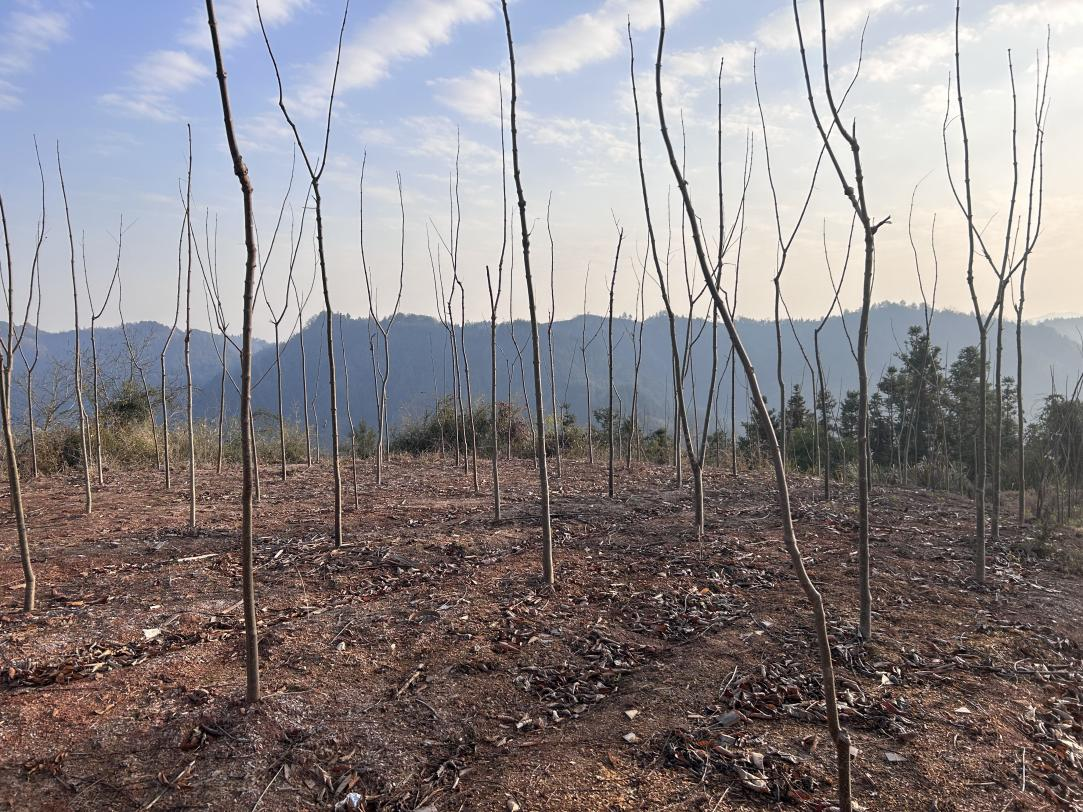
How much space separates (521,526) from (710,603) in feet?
8.05

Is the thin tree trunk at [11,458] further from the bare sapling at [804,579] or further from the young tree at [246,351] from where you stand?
the bare sapling at [804,579]

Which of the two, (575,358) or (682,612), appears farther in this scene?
(575,358)

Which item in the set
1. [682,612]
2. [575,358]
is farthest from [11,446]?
[575,358]

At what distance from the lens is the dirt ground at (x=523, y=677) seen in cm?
219

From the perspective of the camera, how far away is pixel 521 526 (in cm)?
617

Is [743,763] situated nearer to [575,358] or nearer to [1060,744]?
[1060,744]

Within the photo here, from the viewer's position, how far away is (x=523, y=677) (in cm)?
300

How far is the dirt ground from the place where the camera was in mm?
2189

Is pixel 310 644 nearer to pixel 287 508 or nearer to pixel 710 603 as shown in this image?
pixel 710 603

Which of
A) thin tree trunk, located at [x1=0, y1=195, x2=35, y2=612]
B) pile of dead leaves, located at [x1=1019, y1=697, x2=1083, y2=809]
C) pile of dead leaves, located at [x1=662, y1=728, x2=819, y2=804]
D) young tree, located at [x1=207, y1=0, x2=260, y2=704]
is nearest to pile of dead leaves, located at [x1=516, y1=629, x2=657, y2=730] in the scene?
pile of dead leaves, located at [x1=662, y1=728, x2=819, y2=804]

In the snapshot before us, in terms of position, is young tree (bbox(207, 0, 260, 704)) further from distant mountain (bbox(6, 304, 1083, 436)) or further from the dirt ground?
distant mountain (bbox(6, 304, 1083, 436))

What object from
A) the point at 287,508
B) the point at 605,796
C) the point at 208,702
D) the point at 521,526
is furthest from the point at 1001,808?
the point at 287,508

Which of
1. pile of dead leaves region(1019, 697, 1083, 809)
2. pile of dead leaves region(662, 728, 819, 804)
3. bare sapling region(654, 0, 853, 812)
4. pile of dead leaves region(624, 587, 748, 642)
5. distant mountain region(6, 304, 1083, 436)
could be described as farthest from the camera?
distant mountain region(6, 304, 1083, 436)

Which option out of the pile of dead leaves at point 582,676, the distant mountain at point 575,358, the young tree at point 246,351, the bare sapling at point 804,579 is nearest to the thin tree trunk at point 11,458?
the young tree at point 246,351
